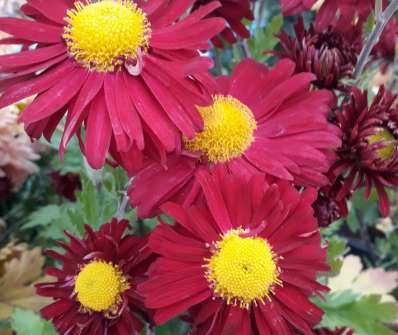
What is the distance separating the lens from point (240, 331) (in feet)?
1.59

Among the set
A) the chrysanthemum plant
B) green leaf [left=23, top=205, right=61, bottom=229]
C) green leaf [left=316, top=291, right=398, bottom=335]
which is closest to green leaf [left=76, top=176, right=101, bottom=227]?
the chrysanthemum plant

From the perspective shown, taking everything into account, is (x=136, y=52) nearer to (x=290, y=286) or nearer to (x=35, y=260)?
(x=290, y=286)

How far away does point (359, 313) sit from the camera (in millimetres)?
712

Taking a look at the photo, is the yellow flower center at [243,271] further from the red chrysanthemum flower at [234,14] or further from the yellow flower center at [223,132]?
the red chrysanthemum flower at [234,14]

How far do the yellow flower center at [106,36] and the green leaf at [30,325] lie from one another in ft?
0.92

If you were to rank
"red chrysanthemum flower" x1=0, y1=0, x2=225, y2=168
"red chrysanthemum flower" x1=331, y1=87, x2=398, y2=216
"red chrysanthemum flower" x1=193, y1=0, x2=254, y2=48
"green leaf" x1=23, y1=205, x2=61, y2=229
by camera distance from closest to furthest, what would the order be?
1. "red chrysanthemum flower" x1=0, y1=0, x2=225, y2=168
2. "red chrysanthemum flower" x1=331, y1=87, x2=398, y2=216
3. "red chrysanthemum flower" x1=193, y1=0, x2=254, y2=48
4. "green leaf" x1=23, y1=205, x2=61, y2=229

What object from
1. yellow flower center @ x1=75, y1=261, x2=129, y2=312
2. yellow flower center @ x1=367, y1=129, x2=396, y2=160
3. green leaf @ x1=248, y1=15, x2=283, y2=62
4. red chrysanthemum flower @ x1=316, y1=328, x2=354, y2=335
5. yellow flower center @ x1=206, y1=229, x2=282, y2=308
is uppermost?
green leaf @ x1=248, y1=15, x2=283, y2=62

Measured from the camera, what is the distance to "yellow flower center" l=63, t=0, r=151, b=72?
0.52 metres

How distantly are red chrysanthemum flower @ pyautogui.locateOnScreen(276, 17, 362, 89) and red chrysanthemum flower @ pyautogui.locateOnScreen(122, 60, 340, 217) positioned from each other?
0.11 ft

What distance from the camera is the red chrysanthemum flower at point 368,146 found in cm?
57

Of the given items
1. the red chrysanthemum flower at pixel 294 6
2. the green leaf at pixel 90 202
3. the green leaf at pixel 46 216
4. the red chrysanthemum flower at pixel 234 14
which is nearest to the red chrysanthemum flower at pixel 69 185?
the green leaf at pixel 46 216

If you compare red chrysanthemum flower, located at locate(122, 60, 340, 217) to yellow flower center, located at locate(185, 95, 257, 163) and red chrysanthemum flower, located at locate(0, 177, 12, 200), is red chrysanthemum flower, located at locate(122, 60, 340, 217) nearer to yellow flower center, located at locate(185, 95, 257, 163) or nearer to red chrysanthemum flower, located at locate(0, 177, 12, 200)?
yellow flower center, located at locate(185, 95, 257, 163)

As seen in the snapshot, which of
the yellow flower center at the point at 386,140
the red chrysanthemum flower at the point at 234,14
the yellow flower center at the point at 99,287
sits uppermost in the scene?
the red chrysanthemum flower at the point at 234,14

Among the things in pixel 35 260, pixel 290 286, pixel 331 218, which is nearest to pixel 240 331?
pixel 290 286
